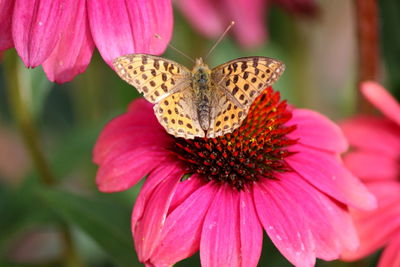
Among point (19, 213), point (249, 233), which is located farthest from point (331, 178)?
point (19, 213)

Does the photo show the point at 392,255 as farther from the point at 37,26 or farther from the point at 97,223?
the point at 37,26

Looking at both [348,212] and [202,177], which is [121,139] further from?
[348,212]

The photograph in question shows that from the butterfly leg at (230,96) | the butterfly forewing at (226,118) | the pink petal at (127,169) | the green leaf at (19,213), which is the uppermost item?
the butterfly leg at (230,96)

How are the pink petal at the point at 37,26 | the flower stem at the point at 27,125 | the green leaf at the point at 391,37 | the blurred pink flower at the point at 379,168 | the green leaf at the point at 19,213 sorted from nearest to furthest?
1. the pink petal at the point at 37,26
2. the blurred pink flower at the point at 379,168
3. the flower stem at the point at 27,125
4. the green leaf at the point at 19,213
5. the green leaf at the point at 391,37

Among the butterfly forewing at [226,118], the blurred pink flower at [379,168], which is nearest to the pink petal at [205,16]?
the blurred pink flower at [379,168]

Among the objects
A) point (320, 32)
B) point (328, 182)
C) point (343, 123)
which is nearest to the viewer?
point (328, 182)

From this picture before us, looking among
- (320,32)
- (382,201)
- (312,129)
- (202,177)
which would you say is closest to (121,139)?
(202,177)

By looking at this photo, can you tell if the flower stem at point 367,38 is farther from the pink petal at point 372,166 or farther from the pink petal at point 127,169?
the pink petal at point 127,169
